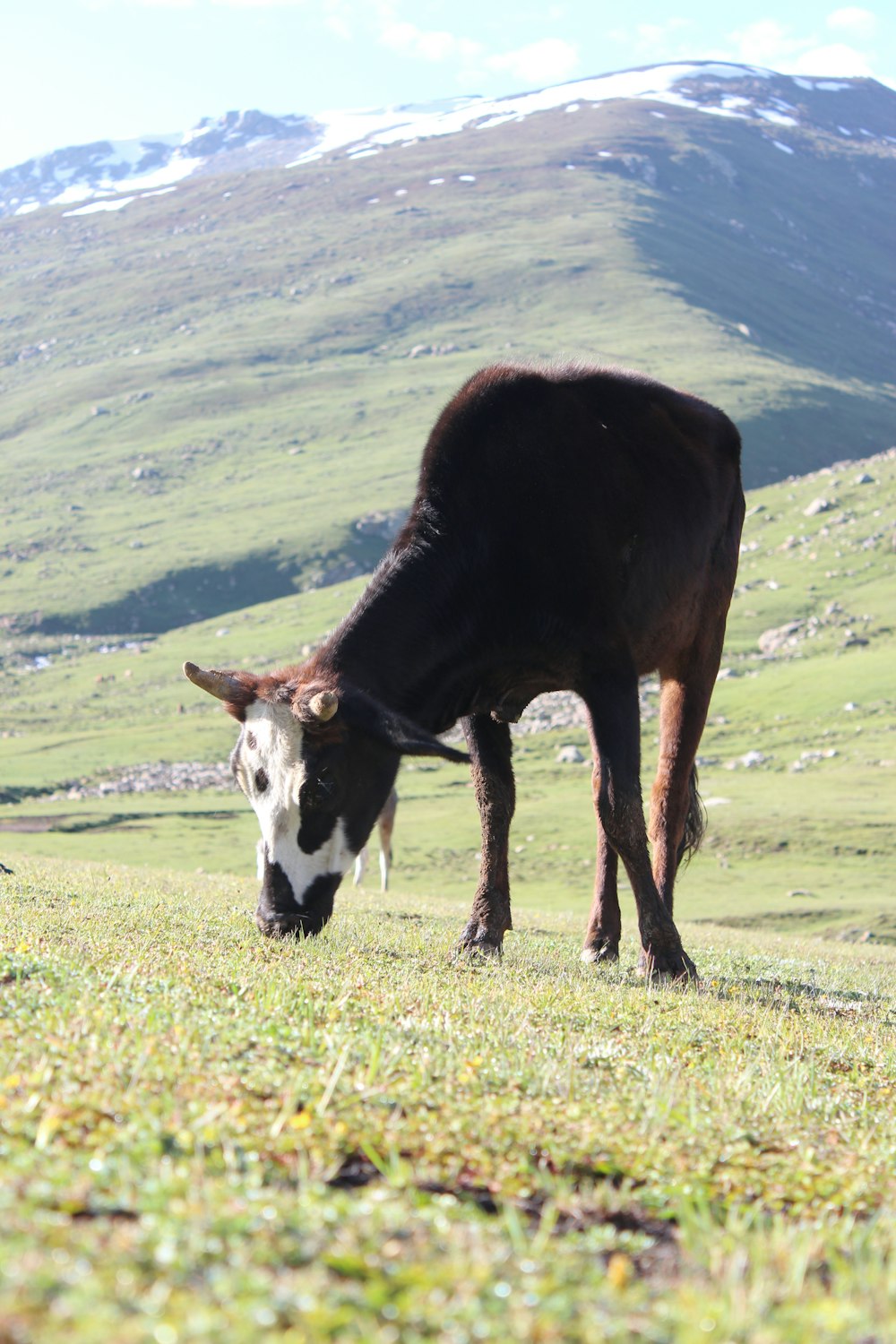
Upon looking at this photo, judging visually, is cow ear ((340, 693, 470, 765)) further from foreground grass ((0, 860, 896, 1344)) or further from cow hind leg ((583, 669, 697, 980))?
foreground grass ((0, 860, 896, 1344))

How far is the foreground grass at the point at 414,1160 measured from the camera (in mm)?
2787

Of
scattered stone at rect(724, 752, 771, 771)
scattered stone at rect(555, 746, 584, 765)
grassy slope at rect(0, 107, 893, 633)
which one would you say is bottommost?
scattered stone at rect(555, 746, 584, 765)

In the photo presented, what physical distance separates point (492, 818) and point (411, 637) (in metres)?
2.16

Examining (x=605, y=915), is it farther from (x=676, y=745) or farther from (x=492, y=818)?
(x=676, y=745)

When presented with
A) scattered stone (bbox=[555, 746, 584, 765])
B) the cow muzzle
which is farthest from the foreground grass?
scattered stone (bbox=[555, 746, 584, 765])

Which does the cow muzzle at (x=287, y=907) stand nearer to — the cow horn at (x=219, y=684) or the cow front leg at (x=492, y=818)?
the cow horn at (x=219, y=684)

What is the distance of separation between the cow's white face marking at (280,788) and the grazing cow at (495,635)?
0.5 inches

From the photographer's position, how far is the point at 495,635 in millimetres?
9156

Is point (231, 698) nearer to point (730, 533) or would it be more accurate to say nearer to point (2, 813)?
point (730, 533)

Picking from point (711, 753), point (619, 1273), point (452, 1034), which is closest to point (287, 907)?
point (452, 1034)

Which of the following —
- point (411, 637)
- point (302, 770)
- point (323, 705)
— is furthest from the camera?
point (411, 637)

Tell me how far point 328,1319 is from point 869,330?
688 ft

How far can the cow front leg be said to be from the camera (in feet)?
33.2

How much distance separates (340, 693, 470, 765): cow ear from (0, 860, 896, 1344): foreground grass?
145 cm
